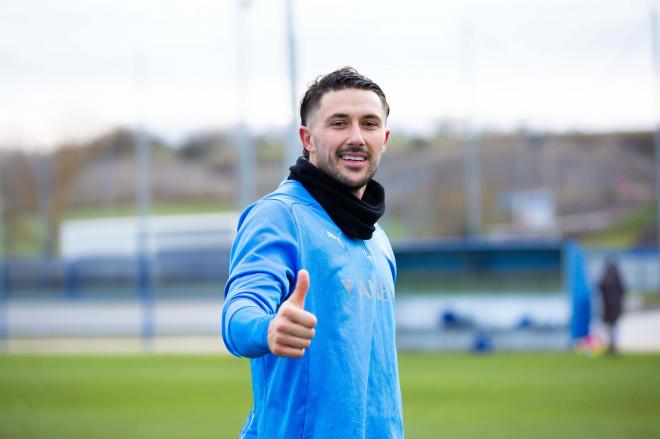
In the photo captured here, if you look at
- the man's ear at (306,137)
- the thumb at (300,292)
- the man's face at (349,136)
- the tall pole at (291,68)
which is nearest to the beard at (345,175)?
the man's face at (349,136)

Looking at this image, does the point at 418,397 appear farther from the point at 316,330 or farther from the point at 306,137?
the point at 316,330

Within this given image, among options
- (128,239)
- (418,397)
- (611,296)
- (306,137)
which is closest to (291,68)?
(418,397)

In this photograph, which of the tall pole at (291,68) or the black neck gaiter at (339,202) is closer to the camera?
the black neck gaiter at (339,202)

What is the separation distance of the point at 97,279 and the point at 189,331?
613 inches

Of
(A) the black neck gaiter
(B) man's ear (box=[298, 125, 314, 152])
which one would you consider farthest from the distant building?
(A) the black neck gaiter

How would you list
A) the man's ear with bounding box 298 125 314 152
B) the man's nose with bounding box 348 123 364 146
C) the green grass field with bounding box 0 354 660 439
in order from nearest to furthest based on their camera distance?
1. the man's nose with bounding box 348 123 364 146
2. the man's ear with bounding box 298 125 314 152
3. the green grass field with bounding box 0 354 660 439

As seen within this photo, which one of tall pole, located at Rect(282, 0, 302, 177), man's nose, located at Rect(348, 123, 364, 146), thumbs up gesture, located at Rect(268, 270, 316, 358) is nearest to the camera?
thumbs up gesture, located at Rect(268, 270, 316, 358)

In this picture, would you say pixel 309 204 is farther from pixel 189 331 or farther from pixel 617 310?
pixel 189 331

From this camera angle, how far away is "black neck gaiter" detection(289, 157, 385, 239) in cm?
Result: 320

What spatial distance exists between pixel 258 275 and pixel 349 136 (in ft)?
1.91

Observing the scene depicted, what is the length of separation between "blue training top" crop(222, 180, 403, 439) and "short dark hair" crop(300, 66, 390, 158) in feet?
1.03

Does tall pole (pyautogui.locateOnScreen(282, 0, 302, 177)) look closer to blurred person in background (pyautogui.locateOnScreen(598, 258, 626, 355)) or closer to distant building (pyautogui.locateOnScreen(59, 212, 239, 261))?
blurred person in background (pyautogui.locateOnScreen(598, 258, 626, 355))

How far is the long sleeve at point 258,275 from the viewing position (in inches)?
105

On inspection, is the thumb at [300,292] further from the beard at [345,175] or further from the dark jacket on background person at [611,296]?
the dark jacket on background person at [611,296]
